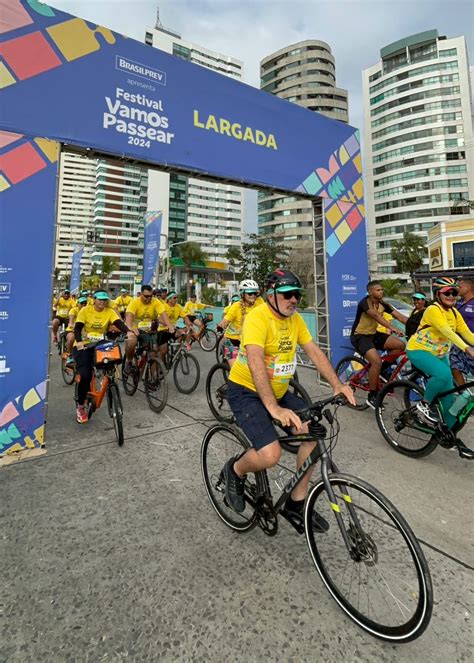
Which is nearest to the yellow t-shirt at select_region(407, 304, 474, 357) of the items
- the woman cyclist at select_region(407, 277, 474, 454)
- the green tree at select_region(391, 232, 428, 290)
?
the woman cyclist at select_region(407, 277, 474, 454)

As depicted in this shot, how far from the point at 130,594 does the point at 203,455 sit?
1.11 m

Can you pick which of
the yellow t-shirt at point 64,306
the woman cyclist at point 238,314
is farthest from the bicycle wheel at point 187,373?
the yellow t-shirt at point 64,306

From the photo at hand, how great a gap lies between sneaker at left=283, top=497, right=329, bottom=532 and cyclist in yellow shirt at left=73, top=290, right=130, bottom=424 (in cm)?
364

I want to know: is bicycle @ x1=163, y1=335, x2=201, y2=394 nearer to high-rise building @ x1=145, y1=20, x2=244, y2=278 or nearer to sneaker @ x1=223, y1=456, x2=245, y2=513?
sneaker @ x1=223, y1=456, x2=245, y2=513

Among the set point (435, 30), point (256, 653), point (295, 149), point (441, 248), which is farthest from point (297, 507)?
point (435, 30)

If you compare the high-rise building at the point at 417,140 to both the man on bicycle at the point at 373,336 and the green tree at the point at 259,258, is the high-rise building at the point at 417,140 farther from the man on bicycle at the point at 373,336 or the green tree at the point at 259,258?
the man on bicycle at the point at 373,336

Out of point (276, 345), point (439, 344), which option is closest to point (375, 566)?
point (276, 345)

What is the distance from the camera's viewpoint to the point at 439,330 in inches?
153

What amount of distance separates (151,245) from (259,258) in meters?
31.3

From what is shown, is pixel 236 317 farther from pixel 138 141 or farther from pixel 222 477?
pixel 222 477

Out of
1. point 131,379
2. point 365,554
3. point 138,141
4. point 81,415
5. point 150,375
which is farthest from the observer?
point 131,379

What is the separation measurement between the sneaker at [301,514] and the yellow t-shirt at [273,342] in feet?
2.53

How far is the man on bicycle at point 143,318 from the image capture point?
6414mm

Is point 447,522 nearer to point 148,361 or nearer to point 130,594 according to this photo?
point 130,594
